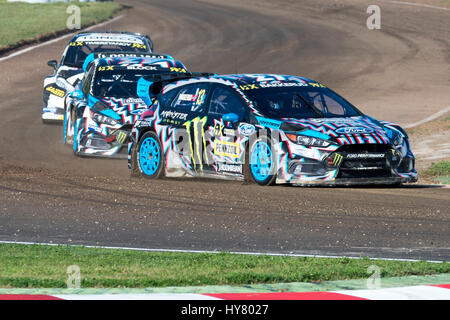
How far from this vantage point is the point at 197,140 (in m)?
13.8

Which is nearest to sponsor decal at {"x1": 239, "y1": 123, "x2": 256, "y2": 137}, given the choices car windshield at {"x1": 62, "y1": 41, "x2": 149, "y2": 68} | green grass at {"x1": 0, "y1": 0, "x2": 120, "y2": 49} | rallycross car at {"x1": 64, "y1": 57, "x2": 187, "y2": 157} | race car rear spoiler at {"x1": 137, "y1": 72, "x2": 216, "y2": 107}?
race car rear spoiler at {"x1": 137, "y1": 72, "x2": 216, "y2": 107}

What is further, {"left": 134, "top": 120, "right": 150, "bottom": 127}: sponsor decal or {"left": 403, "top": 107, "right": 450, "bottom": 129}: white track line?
{"left": 403, "top": 107, "right": 450, "bottom": 129}: white track line

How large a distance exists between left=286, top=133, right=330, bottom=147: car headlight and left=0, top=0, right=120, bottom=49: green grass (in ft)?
71.4

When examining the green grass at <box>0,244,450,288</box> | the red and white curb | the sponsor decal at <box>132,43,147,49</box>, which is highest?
the sponsor decal at <box>132,43,147,49</box>

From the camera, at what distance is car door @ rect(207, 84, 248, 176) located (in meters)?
13.2

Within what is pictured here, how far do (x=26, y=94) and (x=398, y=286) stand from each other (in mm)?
18731

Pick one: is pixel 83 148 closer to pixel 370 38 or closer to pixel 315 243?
pixel 315 243

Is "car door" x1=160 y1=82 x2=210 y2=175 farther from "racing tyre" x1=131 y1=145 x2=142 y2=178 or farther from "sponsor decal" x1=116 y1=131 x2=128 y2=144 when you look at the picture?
"sponsor decal" x1=116 y1=131 x2=128 y2=144

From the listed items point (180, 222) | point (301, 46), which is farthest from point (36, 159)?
point (301, 46)

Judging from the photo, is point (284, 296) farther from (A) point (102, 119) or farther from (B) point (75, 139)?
(B) point (75, 139)

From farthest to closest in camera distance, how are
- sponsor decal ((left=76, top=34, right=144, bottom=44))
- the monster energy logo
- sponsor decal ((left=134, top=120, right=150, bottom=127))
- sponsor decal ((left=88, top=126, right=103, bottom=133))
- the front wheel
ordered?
sponsor decal ((left=76, top=34, right=144, bottom=44)), the front wheel, sponsor decal ((left=88, top=126, right=103, bottom=133)), sponsor decal ((left=134, top=120, right=150, bottom=127)), the monster energy logo

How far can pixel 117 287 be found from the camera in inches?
295

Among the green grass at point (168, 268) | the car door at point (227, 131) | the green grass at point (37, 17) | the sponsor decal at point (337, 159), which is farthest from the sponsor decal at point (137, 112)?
the green grass at point (37, 17)

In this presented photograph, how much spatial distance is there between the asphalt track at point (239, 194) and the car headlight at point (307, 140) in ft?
1.84
